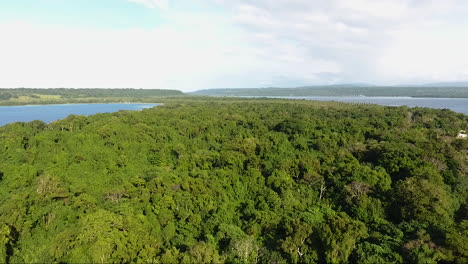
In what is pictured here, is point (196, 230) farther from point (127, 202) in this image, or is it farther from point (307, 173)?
point (307, 173)

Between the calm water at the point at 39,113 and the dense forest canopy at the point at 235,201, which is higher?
the calm water at the point at 39,113

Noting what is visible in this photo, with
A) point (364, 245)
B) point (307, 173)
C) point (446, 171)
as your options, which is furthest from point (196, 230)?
point (446, 171)

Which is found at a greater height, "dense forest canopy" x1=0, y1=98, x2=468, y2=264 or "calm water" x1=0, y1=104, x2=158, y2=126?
"calm water" x1=0, y1=104, x2=158, y2=126

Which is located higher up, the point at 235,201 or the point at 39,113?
the point at 39,113

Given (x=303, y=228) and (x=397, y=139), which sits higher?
(x=397, y=139)

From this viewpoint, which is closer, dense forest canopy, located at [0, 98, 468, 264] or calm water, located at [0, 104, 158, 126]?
dense forest canopy, located at [0, 98, 468, 264]

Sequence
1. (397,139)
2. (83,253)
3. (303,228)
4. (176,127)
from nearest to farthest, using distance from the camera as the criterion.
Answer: (83,253) < (303,228) < (397,139) < (176,127)

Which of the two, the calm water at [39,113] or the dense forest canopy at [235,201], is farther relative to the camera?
the calm water at [39,113]

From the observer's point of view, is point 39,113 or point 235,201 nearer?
point 235,201
